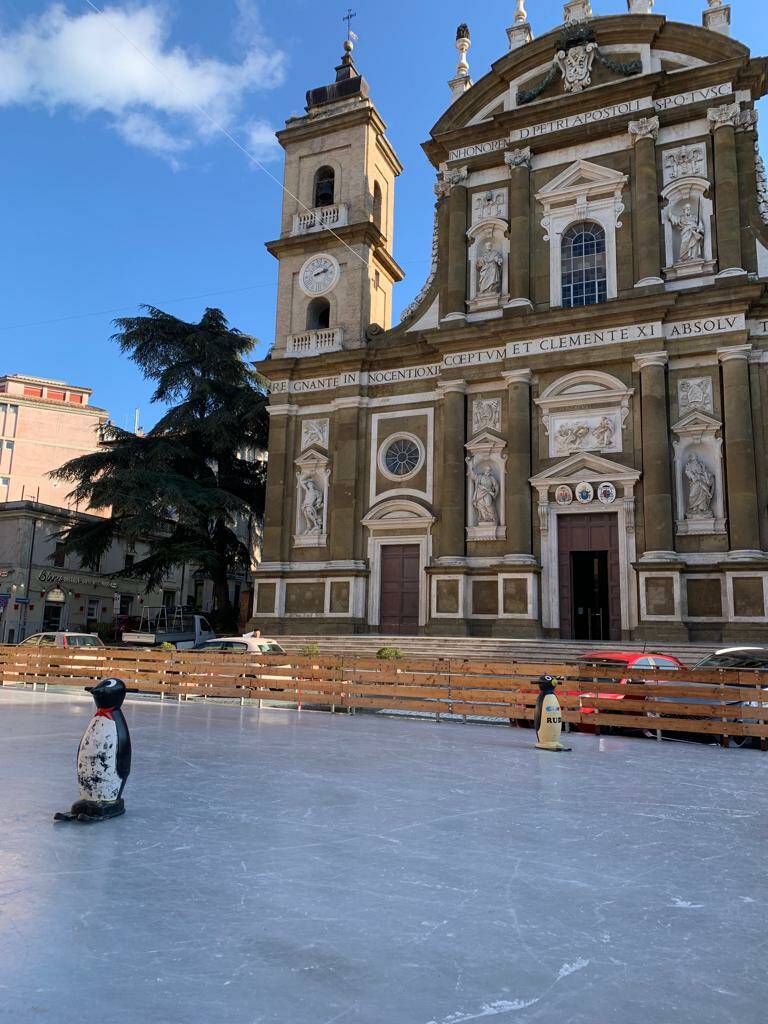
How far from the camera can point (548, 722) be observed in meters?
11.1

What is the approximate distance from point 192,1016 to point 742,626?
65.2 feet

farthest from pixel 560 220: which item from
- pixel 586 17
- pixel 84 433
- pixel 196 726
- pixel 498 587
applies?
pixel 84 433

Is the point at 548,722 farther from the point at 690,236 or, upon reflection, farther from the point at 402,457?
the point at 690,236

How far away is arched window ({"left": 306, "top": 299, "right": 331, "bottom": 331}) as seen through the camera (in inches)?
1167

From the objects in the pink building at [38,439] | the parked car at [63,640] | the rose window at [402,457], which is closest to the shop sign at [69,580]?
the pink building at [38,439]

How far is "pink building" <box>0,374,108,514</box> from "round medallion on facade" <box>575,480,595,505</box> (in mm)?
37407

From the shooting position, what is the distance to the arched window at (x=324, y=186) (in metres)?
30.6

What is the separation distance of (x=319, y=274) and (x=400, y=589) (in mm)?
12286

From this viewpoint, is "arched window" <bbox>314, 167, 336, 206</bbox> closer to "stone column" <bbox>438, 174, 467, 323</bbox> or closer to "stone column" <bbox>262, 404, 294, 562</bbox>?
"stone column" <bbox>438, 174, 467, 323</bbox>

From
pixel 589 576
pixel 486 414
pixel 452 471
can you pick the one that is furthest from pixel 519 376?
pixel 589 576

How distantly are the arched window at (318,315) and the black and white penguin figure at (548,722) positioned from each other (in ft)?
68.0

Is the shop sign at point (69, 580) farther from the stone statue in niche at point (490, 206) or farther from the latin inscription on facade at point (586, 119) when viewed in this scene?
the latin inscription on facade at point (586, 119)

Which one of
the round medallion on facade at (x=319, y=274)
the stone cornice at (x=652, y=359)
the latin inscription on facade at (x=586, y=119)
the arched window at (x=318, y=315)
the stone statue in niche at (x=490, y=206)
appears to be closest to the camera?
the stone cornice at (x=652, y=359)

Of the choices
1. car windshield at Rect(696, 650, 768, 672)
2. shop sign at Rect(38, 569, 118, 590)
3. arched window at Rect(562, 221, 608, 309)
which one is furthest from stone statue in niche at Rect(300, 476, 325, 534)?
shop sign at Rect(38, 569, 118, 590)
